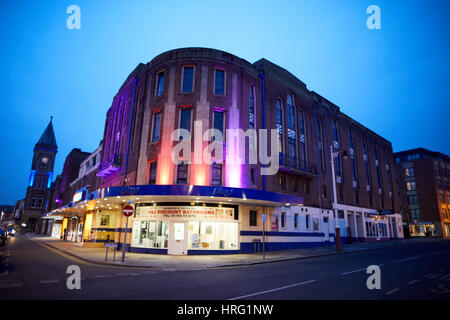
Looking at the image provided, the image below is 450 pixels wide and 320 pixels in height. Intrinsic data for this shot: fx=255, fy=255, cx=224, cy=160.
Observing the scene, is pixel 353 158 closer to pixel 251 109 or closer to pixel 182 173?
pixel 251 109

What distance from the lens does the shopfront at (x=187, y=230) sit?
19906mm

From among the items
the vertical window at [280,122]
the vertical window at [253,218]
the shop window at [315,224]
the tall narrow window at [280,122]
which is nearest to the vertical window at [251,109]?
the vertical window at [280,122]

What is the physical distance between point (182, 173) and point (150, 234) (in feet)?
18.5

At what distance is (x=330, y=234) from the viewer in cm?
3231

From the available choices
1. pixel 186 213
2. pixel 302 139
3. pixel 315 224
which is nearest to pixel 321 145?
pixel 302 139

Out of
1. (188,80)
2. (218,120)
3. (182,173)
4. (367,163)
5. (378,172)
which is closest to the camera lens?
(182,173)

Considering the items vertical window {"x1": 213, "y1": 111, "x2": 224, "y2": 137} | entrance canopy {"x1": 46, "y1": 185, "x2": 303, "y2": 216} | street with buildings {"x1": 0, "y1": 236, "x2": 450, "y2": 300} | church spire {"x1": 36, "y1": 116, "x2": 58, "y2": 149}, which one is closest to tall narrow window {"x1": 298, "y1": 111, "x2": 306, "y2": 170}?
entrance canopy {"x1": 46, "y1": 185, "x2": 303, "y2": 216}

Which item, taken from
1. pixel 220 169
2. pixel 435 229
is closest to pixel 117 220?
pixel 220 169

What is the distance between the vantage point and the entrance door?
19672 millimetres

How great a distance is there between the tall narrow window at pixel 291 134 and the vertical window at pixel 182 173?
40.4 feet

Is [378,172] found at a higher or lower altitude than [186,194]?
higher

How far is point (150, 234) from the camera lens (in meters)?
21.0

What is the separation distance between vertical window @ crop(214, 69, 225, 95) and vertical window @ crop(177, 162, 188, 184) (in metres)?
7.79
